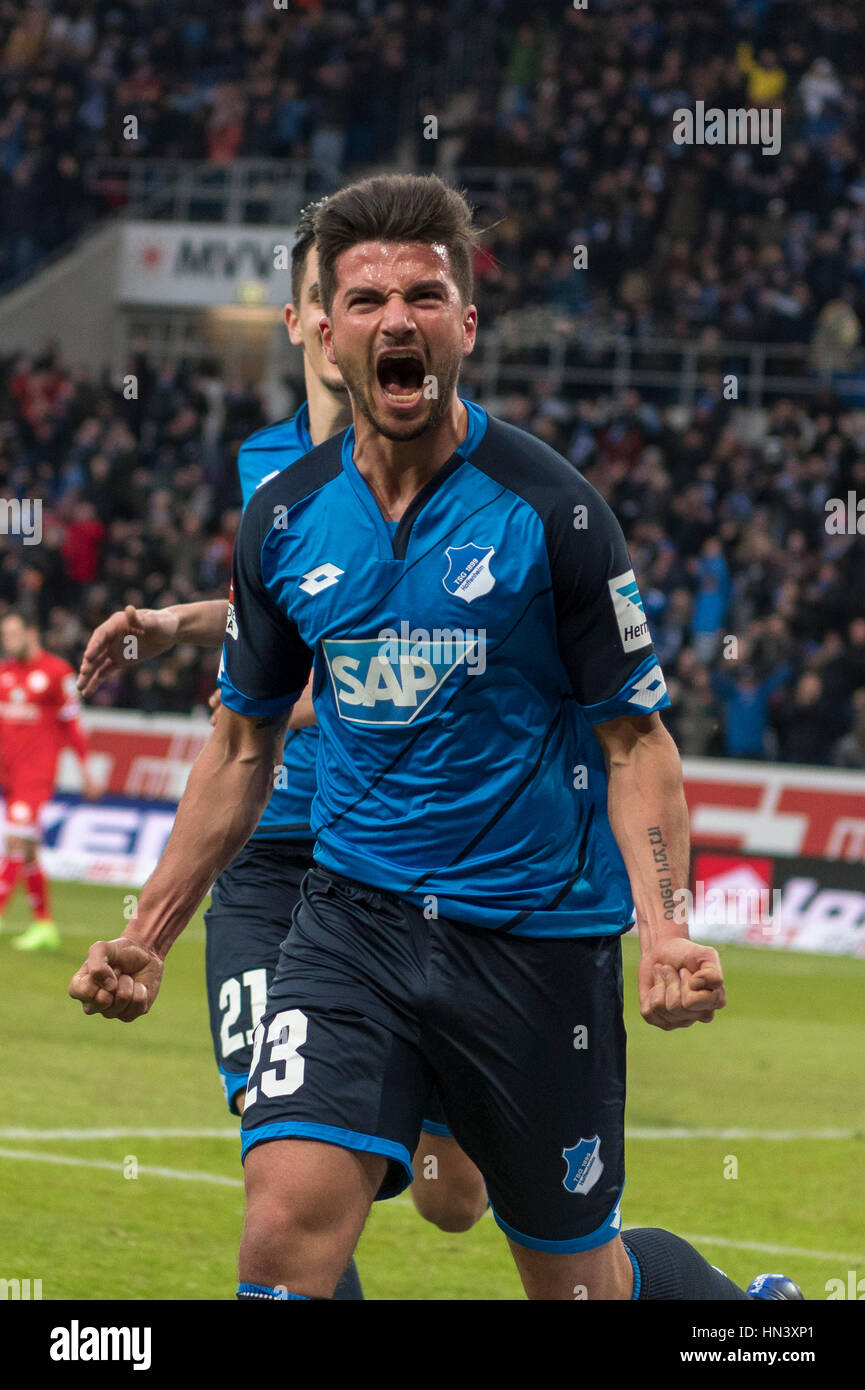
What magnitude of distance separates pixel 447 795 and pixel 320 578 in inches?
19.7

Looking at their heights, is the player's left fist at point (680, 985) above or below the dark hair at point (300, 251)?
below

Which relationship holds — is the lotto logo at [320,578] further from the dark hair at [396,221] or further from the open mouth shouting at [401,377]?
the dark hair at [396,221]

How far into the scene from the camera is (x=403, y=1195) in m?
7.57

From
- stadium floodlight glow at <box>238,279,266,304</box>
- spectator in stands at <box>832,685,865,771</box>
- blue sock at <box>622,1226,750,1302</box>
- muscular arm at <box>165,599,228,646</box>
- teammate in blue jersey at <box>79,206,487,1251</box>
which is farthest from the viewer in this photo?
stadium floodlight glow at <box>238,279,266,304</box>

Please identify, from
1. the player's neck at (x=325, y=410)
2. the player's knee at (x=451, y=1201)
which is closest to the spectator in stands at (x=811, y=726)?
the player's neck at (x=325, y=410)

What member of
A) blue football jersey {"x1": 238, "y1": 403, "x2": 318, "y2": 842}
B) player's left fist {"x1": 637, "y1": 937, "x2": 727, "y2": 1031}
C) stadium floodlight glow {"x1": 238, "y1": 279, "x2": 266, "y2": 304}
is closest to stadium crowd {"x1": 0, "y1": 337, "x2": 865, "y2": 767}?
stadium floodlight glow {"x1": 238, "y1": 279, "x2": 266, "y2": 304}

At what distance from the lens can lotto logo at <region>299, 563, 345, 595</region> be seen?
12.4 ft

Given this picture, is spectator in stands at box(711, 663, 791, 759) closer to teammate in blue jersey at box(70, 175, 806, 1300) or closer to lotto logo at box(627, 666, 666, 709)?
teammate in blue jersey at box(70, 175, 806, 1300)

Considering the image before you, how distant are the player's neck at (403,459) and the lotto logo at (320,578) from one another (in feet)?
0.52

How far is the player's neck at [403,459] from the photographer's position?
3.83 metres

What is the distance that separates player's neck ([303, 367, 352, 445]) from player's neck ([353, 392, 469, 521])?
3.69 ft
